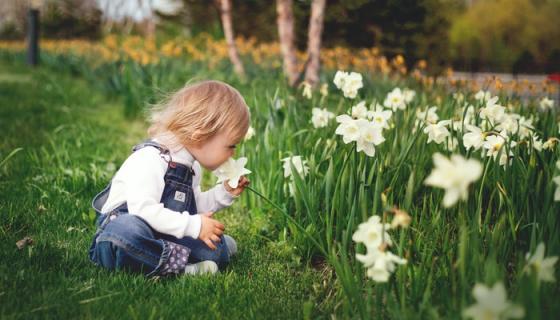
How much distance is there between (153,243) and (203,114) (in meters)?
0.54

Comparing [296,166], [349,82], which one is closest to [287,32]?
[349,82]

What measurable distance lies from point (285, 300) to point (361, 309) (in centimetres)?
42

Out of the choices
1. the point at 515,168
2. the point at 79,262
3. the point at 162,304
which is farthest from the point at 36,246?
the point at 515,168

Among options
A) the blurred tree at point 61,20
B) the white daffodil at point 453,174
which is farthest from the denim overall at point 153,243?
the blurred tree at point 61,20

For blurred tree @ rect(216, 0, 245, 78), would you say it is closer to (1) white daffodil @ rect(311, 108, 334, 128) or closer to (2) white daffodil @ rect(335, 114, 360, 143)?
(1) white daffodil @ rect(311, 108, 334, 128)

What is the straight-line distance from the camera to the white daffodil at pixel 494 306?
1024mm

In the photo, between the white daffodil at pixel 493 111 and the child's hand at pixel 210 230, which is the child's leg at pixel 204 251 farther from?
the white daffodil at pixel 493 111

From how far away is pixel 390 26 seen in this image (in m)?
9.49

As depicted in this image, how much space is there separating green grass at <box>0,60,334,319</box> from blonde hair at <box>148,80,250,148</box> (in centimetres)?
56

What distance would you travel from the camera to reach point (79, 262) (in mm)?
2051

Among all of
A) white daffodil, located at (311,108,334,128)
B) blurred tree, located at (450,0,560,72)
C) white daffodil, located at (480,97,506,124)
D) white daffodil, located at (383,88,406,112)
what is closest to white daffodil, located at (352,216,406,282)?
white daffodil, located at (480,97,506,124)

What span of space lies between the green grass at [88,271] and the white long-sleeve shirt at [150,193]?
0.68ft

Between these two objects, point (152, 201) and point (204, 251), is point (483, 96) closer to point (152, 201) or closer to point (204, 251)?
point (204, 251)

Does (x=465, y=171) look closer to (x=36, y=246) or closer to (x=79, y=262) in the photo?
(x=79, y=262)
